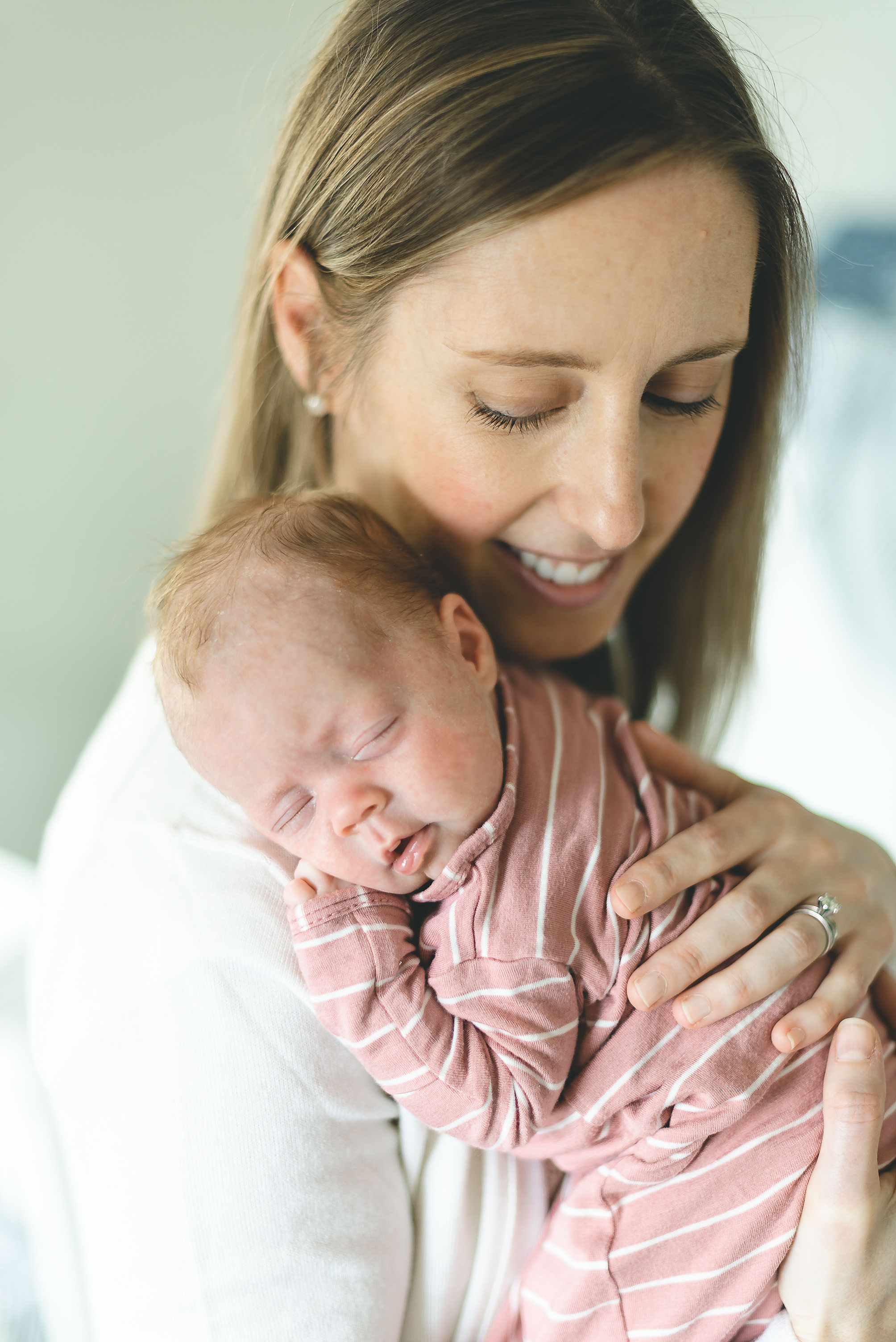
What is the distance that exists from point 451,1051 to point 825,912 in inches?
17.9

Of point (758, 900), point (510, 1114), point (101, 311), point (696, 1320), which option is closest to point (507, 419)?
point (758, 900)

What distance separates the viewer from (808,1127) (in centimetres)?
99

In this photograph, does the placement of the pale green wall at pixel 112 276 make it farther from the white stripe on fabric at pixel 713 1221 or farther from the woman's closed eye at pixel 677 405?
the white stripe on fabric at pixel 713 1221

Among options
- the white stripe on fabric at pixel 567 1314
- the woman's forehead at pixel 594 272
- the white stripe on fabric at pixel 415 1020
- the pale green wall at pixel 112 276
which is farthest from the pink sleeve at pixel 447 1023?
the pale green wall at pixel 112 276

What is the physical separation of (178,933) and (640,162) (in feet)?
2.74

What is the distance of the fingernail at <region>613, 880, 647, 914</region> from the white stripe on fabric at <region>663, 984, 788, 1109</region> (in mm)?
152

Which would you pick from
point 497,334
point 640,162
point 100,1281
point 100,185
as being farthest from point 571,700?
point 100,185

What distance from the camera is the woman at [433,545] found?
0.87 metres

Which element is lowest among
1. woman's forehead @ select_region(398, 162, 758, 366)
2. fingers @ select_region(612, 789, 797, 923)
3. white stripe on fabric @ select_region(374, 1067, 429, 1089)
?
white stripe on fabric @ select_region(374, 1067, 429, 1089)

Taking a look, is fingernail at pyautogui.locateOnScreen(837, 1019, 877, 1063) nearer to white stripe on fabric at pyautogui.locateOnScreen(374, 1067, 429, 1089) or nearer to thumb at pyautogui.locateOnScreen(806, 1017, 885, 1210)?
thumb at pyautogui.locateOnScreen(806, 1017, 885, 1210)

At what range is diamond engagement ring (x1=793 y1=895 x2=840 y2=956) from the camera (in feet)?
3.45

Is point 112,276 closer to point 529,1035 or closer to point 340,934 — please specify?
point 340,934

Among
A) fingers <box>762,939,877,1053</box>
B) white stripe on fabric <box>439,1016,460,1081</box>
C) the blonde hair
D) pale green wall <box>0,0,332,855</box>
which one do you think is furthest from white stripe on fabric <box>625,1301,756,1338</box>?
pale green wall <box>0,0,332,855</box>

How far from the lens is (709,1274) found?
Answer: 96 centimetres
